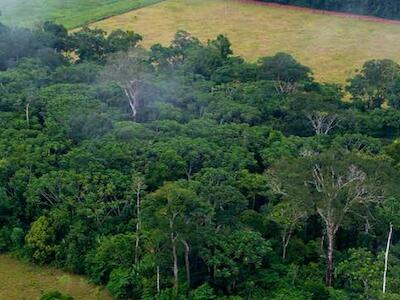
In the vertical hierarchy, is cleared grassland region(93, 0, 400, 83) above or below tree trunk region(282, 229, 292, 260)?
above

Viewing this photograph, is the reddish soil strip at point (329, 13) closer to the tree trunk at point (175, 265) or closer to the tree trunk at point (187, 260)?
the tree trunk at point (187, 260)

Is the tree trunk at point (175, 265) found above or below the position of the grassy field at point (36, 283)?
above

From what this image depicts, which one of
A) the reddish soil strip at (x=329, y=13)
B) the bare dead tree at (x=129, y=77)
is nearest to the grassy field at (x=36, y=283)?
the bare dead tree at (x=129, y=77)

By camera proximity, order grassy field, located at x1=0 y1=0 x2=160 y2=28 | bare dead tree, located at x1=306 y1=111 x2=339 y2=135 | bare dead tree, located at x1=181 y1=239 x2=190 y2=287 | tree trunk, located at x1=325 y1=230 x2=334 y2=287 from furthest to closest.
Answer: grassy field, located at x1=0 y1=0 x2=160 y2=28 < bare dead tree, located at x1=306 y1=111 x2=339 y2=135 < tree trunk, located at x1=325 y1=230 x2=334 y2=287 < bare dead tree, located at x1=181 y1=239 x2=190 y2=287

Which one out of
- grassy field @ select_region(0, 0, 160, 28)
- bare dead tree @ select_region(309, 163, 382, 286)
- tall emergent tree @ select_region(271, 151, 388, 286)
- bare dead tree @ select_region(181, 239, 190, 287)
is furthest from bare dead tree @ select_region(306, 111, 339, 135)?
grassy field @ select_region(0, 0, 160, 28)

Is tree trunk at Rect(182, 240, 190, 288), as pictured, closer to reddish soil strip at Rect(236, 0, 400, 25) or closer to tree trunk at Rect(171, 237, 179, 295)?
tree trunk at Rect(171, 237, 179, 295)

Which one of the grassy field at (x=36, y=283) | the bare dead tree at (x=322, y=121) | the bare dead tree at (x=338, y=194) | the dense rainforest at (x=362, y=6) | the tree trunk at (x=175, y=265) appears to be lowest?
the grassy field at (x=36, y=283)

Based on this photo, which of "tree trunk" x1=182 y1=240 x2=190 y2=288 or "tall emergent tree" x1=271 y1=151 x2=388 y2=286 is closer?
"tree trunk" x1=182 y1=240 x2=190 y2=288
